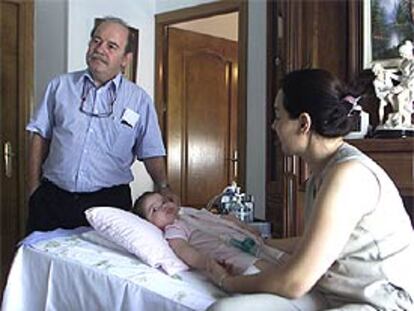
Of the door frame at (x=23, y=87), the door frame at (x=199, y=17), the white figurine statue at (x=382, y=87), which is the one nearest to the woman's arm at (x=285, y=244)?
the white figurine statue at (x=382, y=87)

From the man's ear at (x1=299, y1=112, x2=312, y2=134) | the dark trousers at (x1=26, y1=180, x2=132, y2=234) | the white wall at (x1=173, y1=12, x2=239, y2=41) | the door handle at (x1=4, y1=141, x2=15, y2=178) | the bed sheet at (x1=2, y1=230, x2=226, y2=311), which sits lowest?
the bed sheet at (x1=2, y1=230, x2=226, y2=311)

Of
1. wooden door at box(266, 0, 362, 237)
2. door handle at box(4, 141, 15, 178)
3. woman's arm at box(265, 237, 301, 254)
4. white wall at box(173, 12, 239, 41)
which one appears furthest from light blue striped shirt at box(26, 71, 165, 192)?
white wall at box(173, 12, 239, 41)

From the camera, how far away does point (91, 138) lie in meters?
2.34

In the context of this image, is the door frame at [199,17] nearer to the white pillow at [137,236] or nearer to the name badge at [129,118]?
the name badge at [129,118]

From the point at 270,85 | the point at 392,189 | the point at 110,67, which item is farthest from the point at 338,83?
the point at 270,85

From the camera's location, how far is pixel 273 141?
9.77 feet

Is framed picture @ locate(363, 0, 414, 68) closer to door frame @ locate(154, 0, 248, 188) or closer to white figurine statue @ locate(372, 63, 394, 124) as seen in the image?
white figurine statue @ locate(372, 63, 394, 124)

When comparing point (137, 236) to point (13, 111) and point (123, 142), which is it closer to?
point (123, 142)

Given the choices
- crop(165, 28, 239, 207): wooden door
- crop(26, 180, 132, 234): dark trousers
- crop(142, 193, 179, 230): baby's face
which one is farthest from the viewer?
crop(165, 28, 239, 207): wooden door

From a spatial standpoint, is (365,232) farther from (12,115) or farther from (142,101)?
(12,115)

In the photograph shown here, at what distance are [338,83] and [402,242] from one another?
37 cm

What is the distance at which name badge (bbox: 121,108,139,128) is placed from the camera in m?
2.39

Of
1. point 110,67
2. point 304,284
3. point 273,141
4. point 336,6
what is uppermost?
point 336,6

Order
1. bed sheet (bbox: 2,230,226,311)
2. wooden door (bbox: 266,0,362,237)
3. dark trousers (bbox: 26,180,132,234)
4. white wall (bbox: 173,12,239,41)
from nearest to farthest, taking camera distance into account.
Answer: bed sheet (bbox: 2,230,226,311), dark trousers (bbox: 26,180,132,234), wooden door (bbox: 266,0,362,237), white wall (bbox: 173,12,239,41)
